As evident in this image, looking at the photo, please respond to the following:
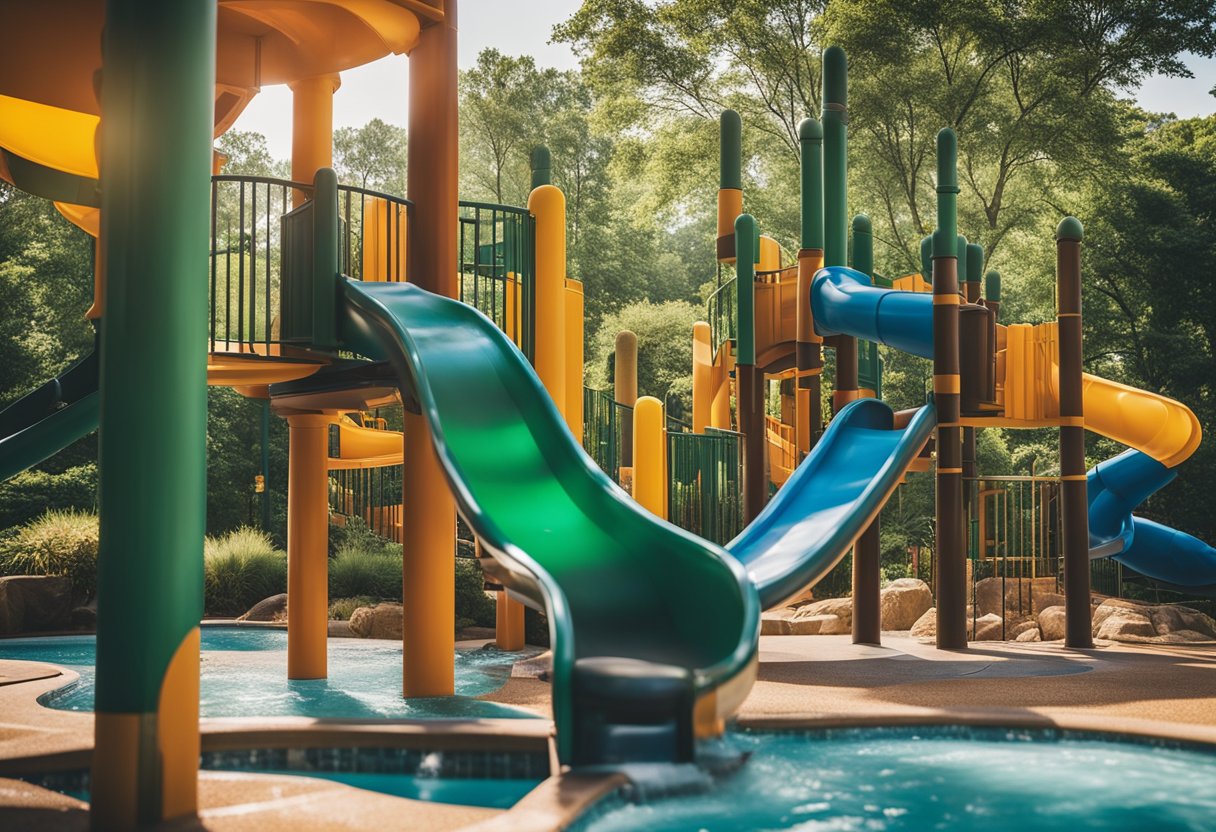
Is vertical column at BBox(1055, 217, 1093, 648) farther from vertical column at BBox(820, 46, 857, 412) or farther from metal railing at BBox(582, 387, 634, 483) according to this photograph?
metal railing at BBox(582, 387, 634, 483)

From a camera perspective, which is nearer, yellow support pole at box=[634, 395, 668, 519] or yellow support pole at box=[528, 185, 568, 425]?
yellow support pole at box=[528, 185, 568, 425]

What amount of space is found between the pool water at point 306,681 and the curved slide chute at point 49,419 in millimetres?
2035

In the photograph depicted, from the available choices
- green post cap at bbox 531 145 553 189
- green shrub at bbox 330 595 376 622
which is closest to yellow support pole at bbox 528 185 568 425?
green post cap at bbox 531 145 553 189

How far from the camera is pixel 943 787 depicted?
6.51 metres

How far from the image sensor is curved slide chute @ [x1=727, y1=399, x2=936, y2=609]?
9.79 m

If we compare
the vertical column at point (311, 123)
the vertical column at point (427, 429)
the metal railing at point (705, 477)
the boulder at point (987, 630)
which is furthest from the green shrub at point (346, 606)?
the boulder at point (987, 630)

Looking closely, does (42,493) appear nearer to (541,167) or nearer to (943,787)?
(541,167)

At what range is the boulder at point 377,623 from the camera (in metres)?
14.8

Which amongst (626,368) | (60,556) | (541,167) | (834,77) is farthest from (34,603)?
(834,77)

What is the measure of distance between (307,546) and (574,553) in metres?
3.45

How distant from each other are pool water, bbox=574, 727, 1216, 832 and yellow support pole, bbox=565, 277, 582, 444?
Answer: 525 cm

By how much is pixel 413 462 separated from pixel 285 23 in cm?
376

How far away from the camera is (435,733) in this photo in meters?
6.93

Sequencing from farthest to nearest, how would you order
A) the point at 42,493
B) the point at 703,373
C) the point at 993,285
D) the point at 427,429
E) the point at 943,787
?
the point at 42,493, the point at 703,373, the point at 993,285, the point at 427,429, the point at 943,787
